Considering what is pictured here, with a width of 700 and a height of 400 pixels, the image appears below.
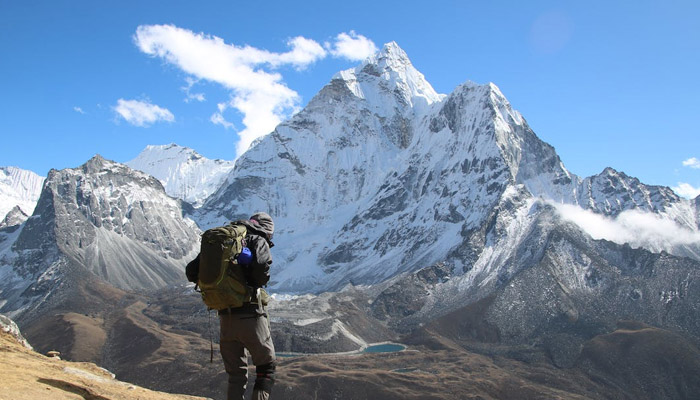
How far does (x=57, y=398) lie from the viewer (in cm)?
Answer: 1383

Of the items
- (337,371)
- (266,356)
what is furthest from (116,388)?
(337,371)

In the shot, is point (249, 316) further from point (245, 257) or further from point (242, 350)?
point (245, 257)

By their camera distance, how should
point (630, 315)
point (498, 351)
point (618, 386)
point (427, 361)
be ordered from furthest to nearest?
point (630, 315) < point (498, 351) < point (427, 361) < point (618, 386)

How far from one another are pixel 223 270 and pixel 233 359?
7.23ft

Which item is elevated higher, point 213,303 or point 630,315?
point 630,315

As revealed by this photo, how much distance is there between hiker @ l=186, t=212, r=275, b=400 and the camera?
12664 mm

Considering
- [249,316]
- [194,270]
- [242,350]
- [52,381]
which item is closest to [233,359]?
[242,350]

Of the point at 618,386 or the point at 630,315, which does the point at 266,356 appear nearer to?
the point at 618,386

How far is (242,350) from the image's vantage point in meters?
13.5

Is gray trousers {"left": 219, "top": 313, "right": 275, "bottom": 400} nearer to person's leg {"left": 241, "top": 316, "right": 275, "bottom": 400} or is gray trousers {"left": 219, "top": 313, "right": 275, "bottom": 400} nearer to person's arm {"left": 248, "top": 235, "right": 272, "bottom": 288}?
person's leg {"left": 241, "top": 316, "right": 275, "bottom": 400}

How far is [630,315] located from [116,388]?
204m

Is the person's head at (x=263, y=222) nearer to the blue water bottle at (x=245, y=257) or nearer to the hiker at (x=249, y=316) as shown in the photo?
the hiker at (x=249, y=316)

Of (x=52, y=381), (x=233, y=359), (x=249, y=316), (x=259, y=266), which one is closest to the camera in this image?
(x=259, y=266)

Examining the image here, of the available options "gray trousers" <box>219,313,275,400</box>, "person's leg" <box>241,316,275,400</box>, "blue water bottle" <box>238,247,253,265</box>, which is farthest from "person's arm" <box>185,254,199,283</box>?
"person's leg" <box>241,316,275,400</box>
